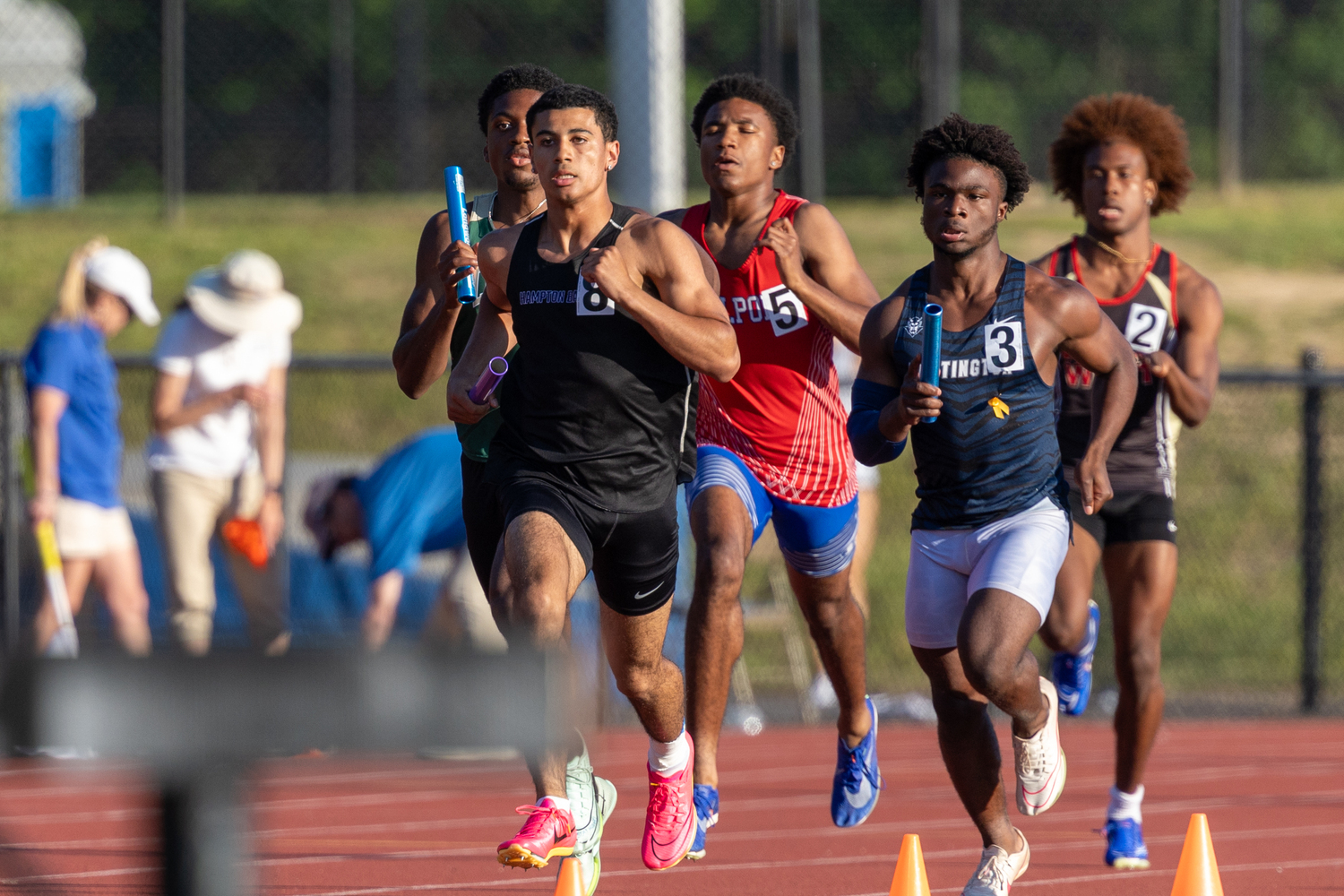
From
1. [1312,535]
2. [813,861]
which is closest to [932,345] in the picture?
[813,861]

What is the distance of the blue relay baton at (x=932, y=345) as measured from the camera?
5012 mm

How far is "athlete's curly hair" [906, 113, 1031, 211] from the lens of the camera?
17.8 ft

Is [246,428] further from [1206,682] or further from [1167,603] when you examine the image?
[1206,682]

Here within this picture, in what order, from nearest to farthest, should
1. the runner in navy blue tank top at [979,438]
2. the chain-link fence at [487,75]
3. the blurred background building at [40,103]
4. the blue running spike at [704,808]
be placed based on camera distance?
1. the runner in navy blue tank top at [979,438]
2. the blue running spike at [704,808]
3. the chain-link fence at [487,75]
4. the blurred background building at [40,103]

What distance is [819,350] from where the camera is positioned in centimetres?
628

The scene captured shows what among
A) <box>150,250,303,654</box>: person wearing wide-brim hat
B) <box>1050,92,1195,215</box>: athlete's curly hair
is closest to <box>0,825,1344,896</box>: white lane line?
<box>1050,92,1195,215</box>: athlete's curly hair

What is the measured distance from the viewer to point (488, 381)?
5.24m

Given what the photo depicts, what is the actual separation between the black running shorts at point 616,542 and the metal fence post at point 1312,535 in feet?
24.3

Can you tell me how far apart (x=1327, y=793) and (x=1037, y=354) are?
4.25m

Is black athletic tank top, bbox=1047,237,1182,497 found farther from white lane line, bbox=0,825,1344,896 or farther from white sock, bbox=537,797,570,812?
white sock, bbox=537,797,570,812

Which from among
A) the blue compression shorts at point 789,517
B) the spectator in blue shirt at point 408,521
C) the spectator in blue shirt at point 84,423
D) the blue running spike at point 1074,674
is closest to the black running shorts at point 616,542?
the blue compression shorts at point 789,517

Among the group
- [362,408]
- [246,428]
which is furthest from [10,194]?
[246,428]

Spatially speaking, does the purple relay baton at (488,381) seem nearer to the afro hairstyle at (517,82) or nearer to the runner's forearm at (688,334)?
the runner's forearm at (688,334)

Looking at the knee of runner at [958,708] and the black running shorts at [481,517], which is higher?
the black running shorts at [481,517]
